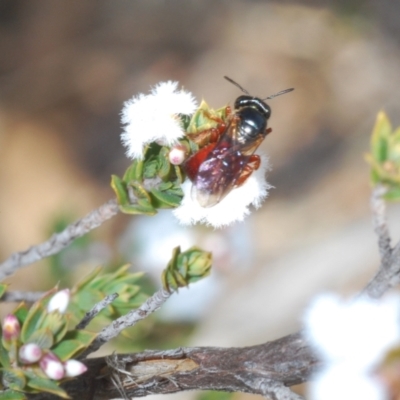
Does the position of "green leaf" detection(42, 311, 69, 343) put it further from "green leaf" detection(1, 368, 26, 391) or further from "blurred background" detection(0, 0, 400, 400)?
"blurred background" detection(0, 0, 400, 400)

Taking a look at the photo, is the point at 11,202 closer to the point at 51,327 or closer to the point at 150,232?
the point at 150,232

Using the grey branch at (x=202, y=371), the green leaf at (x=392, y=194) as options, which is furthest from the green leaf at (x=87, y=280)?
the green leaf at (x=392, y=194)

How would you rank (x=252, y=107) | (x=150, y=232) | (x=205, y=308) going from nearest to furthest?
(x=252, y=107)
(x=150, y=232)
(x=205, y=308)

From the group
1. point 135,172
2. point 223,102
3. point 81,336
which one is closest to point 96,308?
point 81,336

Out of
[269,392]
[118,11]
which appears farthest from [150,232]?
[269,392]

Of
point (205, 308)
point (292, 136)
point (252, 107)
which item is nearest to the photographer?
point (252, 107)

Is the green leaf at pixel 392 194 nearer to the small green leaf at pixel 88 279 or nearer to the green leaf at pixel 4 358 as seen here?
the green leaf at pixel 4 358
